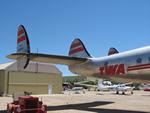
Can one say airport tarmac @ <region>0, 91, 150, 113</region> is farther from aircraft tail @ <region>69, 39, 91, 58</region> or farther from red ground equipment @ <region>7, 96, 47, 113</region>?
aircraft tail @ <region>69, 39, 91, 58</region>

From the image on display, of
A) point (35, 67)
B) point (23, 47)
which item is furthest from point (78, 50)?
point (35, 67)

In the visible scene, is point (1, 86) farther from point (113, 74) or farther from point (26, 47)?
point (113, 74)

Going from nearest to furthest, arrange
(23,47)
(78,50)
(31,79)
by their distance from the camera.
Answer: (23,47), (78,50), (31,79)

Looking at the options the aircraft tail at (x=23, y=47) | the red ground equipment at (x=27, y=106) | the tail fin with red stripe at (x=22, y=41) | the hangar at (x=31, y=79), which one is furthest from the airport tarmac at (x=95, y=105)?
the hangar at (x=31, y=79)

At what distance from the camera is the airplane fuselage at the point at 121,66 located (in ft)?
62.4

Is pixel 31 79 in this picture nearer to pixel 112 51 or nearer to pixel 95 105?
pixel 112 51

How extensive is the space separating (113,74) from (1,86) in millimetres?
33506

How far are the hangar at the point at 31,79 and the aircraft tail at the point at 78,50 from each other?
84.8 ft

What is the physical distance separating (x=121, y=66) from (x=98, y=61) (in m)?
3.30

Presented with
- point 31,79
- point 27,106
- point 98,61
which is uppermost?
point 31,79

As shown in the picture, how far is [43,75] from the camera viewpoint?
2243 inches

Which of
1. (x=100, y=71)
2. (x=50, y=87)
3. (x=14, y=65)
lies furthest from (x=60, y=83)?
(x=100, y=71)

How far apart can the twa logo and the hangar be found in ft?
102

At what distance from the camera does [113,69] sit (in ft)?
71.1
